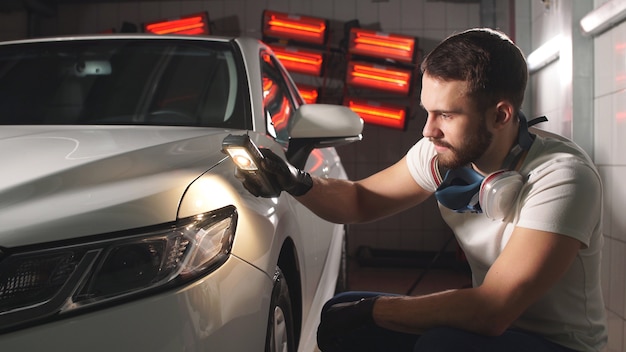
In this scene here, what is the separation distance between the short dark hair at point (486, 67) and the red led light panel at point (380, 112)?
3754mm

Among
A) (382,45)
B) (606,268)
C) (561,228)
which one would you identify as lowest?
(606,268)

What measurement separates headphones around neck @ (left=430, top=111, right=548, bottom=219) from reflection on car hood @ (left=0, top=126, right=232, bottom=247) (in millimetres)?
531

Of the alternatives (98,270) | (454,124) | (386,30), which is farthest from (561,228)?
(386,30)

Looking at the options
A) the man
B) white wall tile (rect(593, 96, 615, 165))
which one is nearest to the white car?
the man

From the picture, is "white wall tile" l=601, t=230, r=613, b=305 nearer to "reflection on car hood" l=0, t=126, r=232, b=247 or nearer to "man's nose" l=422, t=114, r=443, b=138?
"man's nose" l=422, t=114, r=443, b=138

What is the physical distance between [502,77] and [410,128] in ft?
14.3

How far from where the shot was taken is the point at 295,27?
17.3ft

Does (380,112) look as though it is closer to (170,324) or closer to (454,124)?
(454,124)

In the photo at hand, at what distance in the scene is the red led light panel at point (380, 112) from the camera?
16.9ft

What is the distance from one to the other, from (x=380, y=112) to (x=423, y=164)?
3.55 metres

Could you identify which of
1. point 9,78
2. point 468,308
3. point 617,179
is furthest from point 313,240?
point 617,179

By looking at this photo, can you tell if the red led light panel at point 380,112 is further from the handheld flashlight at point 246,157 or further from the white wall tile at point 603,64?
the handheld flashlight at point 246,157

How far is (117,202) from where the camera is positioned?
972 millimetres

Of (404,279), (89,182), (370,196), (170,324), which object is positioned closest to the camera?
(170,324)
